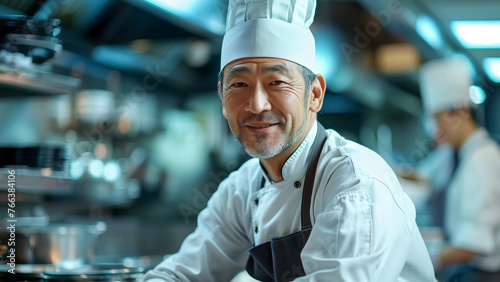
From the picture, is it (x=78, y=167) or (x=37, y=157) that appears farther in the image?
(x=78, y=167)

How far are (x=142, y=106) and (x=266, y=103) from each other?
9.73 ft

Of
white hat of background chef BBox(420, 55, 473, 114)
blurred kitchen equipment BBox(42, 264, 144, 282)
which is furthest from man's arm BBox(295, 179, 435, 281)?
white hat of background chef BBox(420, 55, 473, 114)

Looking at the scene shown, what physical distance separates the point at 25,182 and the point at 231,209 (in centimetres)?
76

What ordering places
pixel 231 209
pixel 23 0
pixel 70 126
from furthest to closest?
pixel 70 126 < pixel 23 0 < pixel 231 209

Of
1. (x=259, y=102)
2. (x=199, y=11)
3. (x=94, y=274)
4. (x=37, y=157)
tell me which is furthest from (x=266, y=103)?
(x=199, y=11)

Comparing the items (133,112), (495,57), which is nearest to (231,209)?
(133,112)

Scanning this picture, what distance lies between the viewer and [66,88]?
205cm

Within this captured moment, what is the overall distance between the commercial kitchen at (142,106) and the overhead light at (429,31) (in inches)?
0.6

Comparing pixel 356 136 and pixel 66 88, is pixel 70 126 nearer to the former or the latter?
pixel 66 88

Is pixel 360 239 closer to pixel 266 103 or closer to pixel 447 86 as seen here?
pixel 266 103

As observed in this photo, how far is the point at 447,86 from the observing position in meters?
3.34

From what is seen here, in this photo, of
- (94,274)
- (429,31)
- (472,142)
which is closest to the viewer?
(94,274)

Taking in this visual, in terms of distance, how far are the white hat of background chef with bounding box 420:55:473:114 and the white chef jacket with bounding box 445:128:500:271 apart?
312mm

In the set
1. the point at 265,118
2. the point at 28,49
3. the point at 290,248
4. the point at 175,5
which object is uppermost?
the point at 175,5
